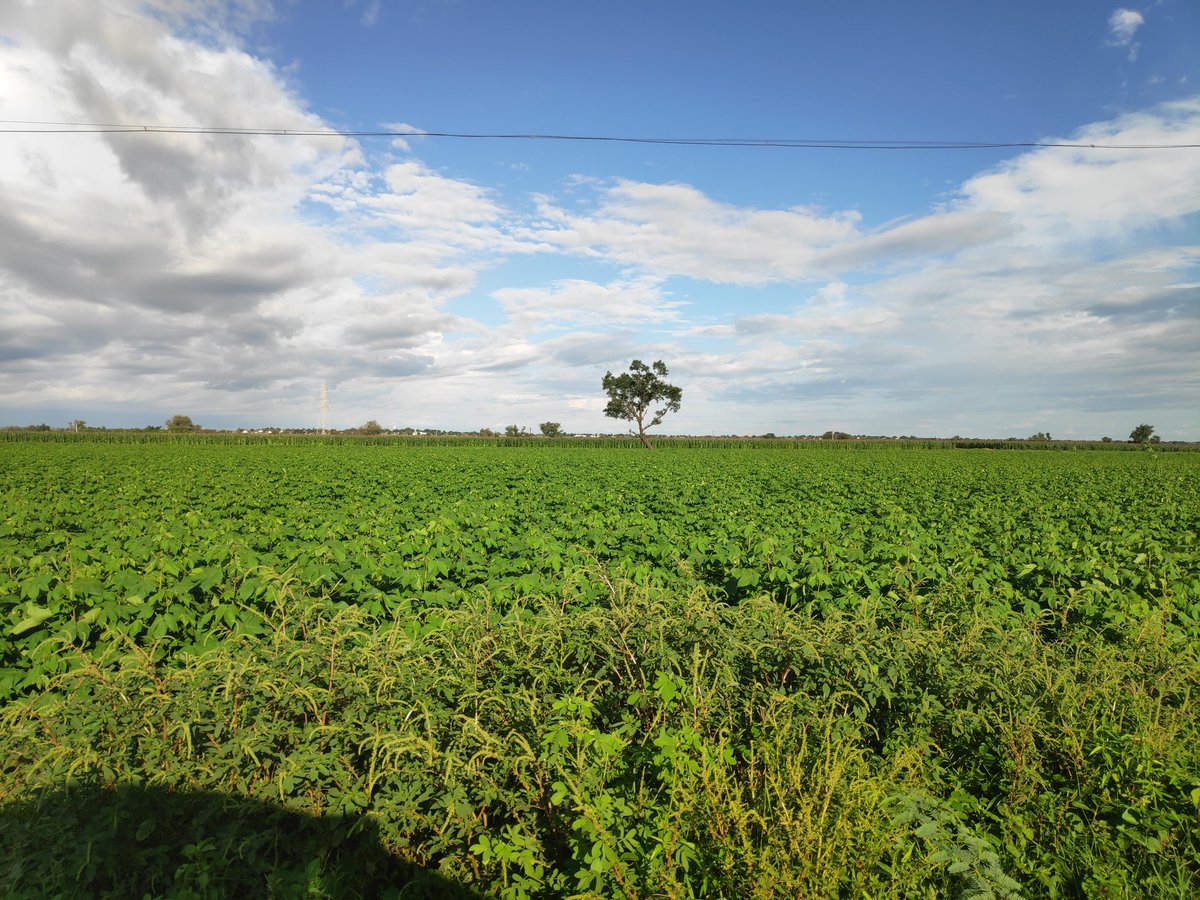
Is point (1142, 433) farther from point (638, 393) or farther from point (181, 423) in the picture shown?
point (181, 423)

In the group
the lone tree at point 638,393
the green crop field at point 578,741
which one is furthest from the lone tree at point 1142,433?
the green crop field at point 578,741

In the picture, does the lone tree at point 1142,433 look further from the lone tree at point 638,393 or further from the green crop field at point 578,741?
the green crop field at point 578,741

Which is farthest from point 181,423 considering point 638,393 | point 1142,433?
point 1142,433

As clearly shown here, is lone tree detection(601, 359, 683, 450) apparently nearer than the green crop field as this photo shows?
No

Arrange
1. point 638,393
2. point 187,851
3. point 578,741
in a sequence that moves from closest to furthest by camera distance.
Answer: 1. point 187,851
2. point 578,741
3. point 638,393

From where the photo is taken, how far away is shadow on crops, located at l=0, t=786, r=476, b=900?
2557 mm

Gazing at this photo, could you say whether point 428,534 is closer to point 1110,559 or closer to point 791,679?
point 791,679

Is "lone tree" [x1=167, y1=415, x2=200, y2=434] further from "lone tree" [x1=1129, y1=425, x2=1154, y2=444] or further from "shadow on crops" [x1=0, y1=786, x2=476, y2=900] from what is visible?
"lone tree" [x1=1129, y1=425, x2=1154, y2=444]

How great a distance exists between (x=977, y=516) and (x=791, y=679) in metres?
12.4

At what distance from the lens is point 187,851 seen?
2.57 metres

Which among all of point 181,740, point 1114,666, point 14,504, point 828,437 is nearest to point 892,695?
point 1114,666

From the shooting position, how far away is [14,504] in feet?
46.0

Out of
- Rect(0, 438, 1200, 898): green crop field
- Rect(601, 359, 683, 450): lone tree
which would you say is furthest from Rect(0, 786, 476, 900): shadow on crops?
Rect(601, 359, 683, 450): lone tree

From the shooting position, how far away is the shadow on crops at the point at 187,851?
8.39 feet
